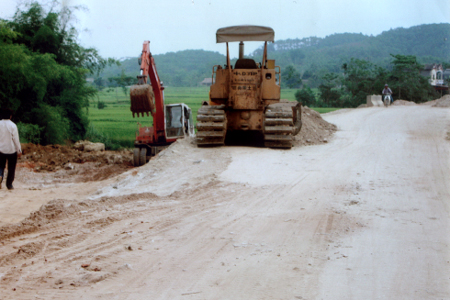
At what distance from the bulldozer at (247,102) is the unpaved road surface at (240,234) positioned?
2593mm

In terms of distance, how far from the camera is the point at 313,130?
16.8 metres

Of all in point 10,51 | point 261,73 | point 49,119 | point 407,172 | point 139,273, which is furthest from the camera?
point 49,119

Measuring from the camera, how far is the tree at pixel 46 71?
67.0 ft

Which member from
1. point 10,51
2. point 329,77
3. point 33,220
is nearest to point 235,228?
point 33,220

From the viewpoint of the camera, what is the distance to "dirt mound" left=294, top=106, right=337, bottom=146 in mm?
15023

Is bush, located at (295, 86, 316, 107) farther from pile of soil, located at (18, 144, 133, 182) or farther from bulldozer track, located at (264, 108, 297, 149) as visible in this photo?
bulldozer track, located at (264, 108, 297, 149)

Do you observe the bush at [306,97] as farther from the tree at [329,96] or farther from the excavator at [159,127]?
the excavator at [159,127]

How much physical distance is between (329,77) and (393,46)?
195 feet

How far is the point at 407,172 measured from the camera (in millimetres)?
9305

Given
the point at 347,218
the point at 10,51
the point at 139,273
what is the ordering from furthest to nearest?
the point at 10,51
the point at 347,218
the point at 139,273

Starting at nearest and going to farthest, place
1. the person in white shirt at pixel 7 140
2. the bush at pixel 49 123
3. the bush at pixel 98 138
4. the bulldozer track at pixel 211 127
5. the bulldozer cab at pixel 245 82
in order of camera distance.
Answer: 1. the person in white shirt at pixel 7 140
2. the bulldozer track at pixel 211 127
3. the bulldozer cab at pixel 245 82
4. the bush at pixel 49 123
5. the bush at pixel 98 138

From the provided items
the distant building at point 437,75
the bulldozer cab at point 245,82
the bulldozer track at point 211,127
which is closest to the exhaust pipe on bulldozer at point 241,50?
the bulldozer cab at point 245,82

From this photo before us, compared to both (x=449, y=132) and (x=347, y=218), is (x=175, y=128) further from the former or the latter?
(x=347, y=218)

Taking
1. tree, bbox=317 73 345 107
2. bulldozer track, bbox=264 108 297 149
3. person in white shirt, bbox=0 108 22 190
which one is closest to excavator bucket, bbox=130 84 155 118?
bulldozer track, bbox=264 108 297 149
